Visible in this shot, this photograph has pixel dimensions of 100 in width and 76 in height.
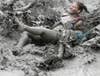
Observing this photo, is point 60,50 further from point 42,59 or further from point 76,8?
point 76,8

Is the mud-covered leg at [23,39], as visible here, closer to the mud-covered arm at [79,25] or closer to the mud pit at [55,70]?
the mud pit at [55,70]

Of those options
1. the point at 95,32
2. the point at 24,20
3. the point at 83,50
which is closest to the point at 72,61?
the point at 83,50

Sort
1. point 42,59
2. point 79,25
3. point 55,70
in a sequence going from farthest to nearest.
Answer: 1. point 79,25
2. point 42,59
3. point 55,70

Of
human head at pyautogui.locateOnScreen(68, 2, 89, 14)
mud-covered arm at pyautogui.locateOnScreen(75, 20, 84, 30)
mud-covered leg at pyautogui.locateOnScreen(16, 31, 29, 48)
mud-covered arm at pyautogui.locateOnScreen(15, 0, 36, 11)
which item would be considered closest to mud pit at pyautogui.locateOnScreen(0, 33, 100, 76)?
mud-covered leg at pyautogui.locateOnScreen(16, 31, 29, 48)

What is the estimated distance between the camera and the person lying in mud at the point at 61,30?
21.9 ft

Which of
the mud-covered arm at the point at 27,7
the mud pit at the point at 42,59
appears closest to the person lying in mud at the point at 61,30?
the mud pit at the point at 42,59

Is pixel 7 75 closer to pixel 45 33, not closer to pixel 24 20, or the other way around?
pixel 45 33

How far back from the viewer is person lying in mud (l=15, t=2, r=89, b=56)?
6676 millimetres

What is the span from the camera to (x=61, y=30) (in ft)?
22.2

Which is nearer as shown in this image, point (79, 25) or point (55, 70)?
point (55, 70)

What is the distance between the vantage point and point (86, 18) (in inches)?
292

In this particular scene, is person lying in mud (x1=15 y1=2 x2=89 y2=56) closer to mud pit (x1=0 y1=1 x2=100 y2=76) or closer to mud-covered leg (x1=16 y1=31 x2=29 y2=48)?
mud-covered leg (x1=16 y1=31 x2=29 y2=48)

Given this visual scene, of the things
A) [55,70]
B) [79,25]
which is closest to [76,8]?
[79,25]

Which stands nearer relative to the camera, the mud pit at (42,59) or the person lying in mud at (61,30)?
the mud pit at (42,59)
